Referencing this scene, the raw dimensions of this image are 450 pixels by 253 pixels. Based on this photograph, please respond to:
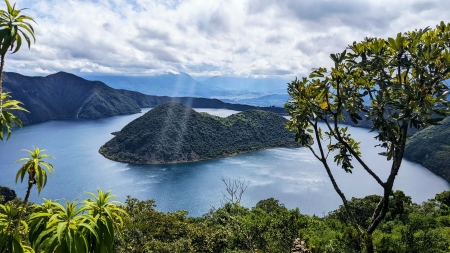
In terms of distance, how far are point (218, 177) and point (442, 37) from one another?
74128mm

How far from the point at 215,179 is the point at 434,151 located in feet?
211

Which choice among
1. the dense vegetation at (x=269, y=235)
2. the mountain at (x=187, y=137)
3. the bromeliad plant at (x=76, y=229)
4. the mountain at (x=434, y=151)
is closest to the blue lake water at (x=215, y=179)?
the mountain at (x=434, y=151)

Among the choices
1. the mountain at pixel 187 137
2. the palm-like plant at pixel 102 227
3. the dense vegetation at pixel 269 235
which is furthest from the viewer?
the mountain at pixel 187 137

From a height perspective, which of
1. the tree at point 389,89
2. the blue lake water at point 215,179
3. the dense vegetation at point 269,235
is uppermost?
the tree at point 389,89

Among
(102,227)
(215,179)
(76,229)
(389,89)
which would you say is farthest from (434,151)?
(76,229)

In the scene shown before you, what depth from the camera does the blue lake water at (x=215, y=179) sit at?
2395 inches

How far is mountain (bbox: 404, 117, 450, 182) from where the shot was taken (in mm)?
77262

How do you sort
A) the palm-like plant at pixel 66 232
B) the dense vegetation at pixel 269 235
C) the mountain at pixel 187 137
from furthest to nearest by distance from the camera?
1. the mountain at pixel 187 137
2. the dense vegetation at pixel 269 235
3. the palm-like plant at pixel 66 232

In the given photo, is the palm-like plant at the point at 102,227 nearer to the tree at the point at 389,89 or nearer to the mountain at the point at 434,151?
the tree at the point at 389,89

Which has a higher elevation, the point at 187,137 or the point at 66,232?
the point at 66,232

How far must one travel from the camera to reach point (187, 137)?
105 meters

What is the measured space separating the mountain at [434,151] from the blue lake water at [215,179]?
278cm

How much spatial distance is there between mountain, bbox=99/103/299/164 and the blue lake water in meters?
5.29

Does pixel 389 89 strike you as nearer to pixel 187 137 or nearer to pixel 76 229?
pixel 76 229
